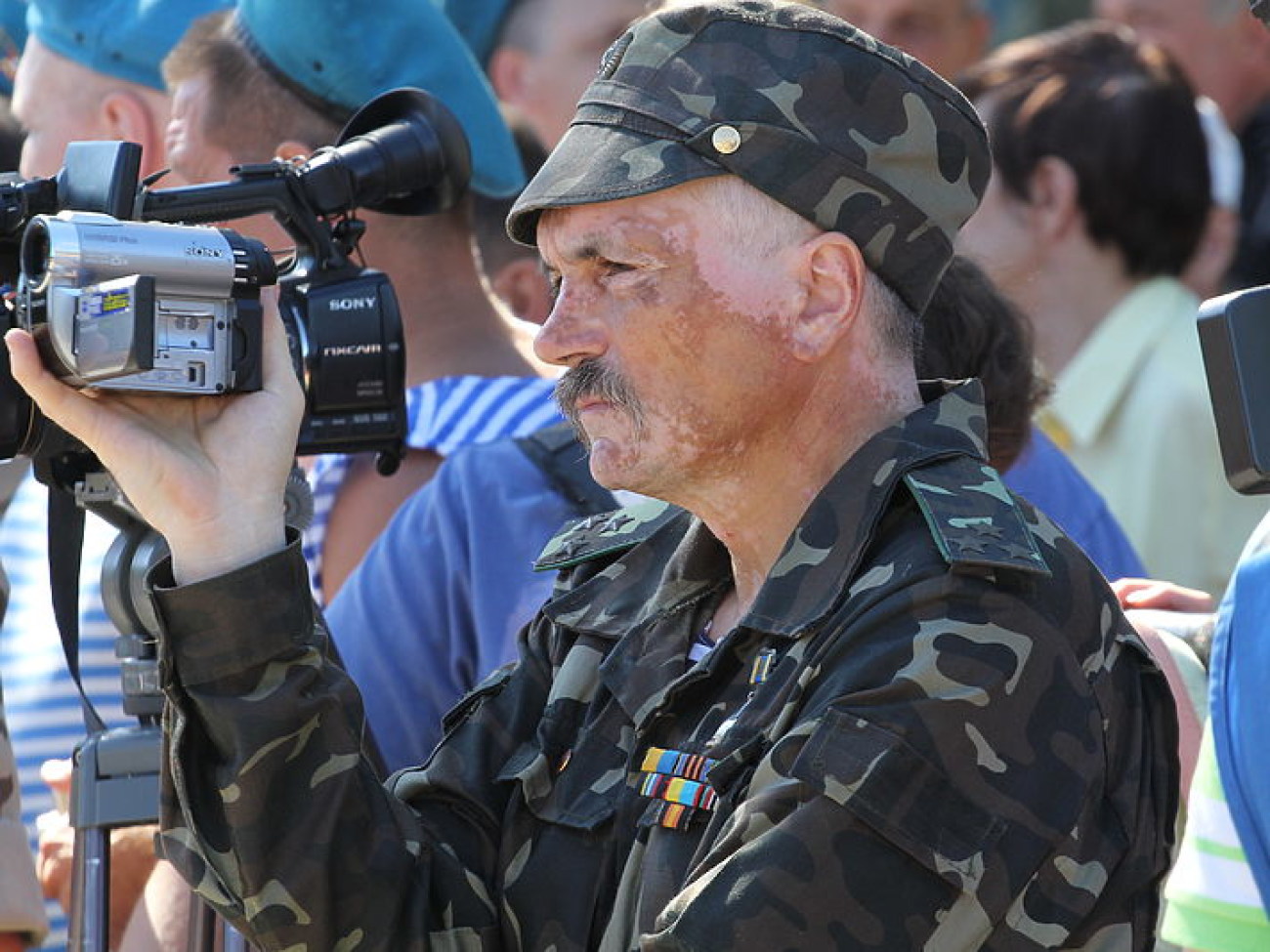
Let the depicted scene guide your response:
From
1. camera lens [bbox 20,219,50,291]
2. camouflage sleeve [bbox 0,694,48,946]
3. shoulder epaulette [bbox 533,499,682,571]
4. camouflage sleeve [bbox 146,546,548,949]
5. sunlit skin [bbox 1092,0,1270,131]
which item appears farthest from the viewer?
sunlit skin [bbox 1092,0,1270,131]

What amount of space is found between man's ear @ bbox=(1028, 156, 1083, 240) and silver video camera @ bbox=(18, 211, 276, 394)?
2860 mm

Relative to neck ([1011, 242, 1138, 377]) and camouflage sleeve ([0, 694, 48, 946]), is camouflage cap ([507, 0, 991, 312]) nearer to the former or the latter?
camouflage sleeve ([0, 694, 48, 946])

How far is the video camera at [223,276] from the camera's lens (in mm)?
2297

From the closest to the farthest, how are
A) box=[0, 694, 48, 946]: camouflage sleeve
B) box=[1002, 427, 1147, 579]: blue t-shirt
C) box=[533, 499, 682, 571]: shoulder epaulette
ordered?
box=[533, 499, 682, 571]: shoulder epaulette < box=[0, 694, 48, 946]: camouflage sleeve < box=[1002, 427, 1147, 579]: blue t-shirt

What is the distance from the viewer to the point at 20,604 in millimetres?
3672

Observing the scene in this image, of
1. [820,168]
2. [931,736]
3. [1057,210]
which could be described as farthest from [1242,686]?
[1057,210]

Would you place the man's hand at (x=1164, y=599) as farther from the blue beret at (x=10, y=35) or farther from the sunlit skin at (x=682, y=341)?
the blue beret at (x=10, y=35)

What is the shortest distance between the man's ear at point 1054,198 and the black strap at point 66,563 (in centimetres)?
271

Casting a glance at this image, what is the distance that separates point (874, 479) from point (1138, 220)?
292 centimetres

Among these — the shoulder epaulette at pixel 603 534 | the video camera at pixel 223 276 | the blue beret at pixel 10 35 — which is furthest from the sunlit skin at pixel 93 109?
the shoulder epaulette at pixel 603 534

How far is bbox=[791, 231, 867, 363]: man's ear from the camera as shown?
2273 mm

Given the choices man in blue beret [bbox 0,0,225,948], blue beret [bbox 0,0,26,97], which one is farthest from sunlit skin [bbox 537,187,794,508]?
blue beret [bbox 0,0,26,97]

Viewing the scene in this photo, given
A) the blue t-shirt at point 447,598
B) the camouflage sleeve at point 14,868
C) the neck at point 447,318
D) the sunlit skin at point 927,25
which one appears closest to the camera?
the camouflage sleeve at point 14,868

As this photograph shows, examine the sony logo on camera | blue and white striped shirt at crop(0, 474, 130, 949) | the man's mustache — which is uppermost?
the man's mustache
